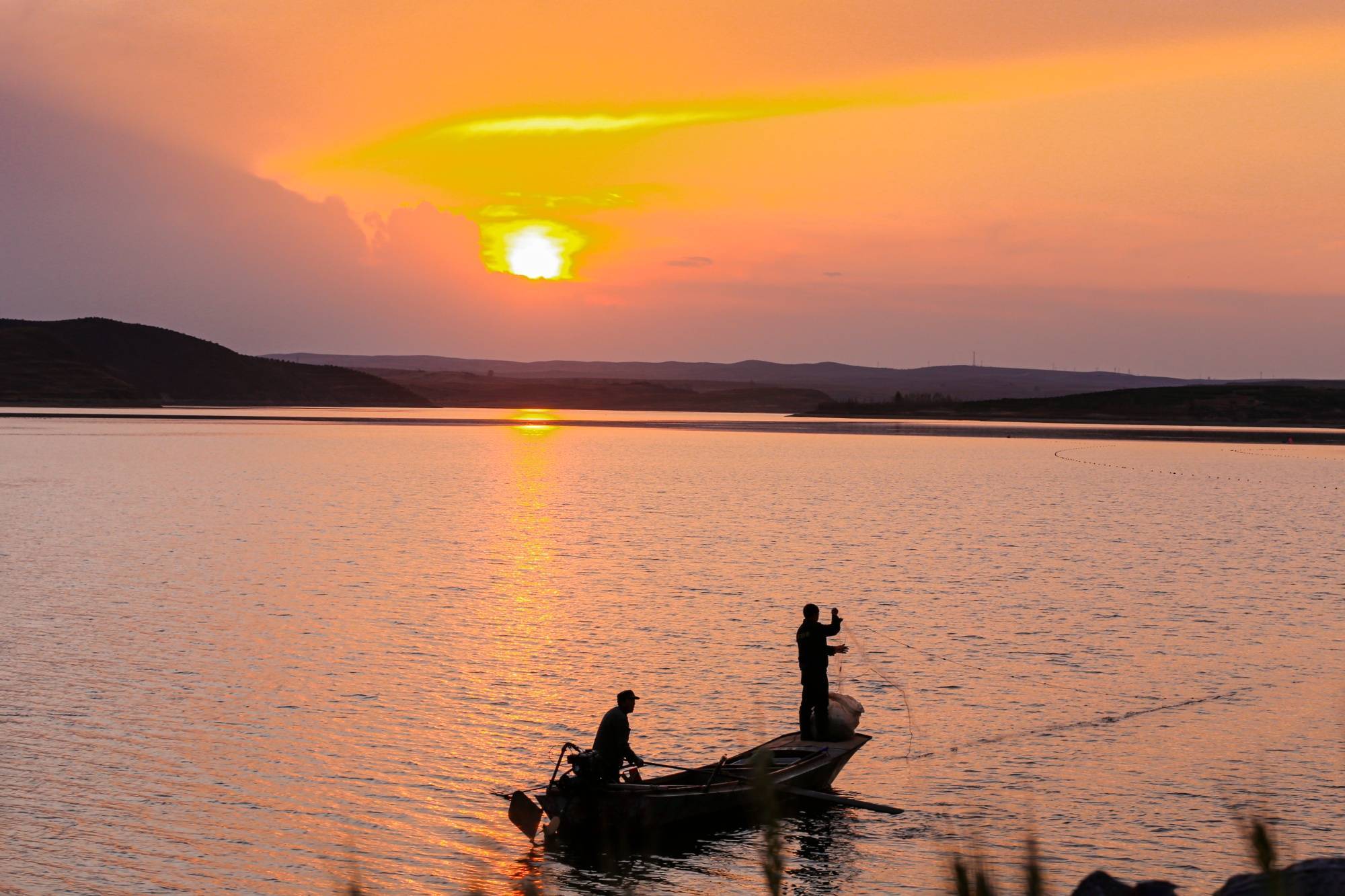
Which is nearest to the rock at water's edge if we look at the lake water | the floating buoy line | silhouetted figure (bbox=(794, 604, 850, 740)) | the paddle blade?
the lake water

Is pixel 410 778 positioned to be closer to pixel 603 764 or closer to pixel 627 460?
pixel 603 764

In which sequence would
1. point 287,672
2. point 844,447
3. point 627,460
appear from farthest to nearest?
point 844,447 < point 627,460 < point 287,672

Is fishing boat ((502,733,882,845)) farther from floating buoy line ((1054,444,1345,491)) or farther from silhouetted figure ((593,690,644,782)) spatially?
floating buoy line ((1054,444,1345,491))

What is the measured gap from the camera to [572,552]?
64625mm

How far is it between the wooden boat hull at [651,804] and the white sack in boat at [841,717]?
7.37 ft

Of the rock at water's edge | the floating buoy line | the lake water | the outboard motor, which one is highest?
the rock at water's edge

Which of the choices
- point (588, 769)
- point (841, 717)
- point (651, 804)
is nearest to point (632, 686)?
point (841, 717)

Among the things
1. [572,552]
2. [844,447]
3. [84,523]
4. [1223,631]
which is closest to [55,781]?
[1223,631]

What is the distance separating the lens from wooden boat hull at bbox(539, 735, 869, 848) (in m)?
21.0

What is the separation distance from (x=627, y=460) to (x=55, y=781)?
133 meters

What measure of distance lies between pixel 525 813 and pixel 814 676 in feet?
21.0

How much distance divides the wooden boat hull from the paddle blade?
1.08 ft

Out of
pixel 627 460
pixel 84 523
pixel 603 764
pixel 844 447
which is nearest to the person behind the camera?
pixel 603 764

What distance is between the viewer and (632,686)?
3269cm
